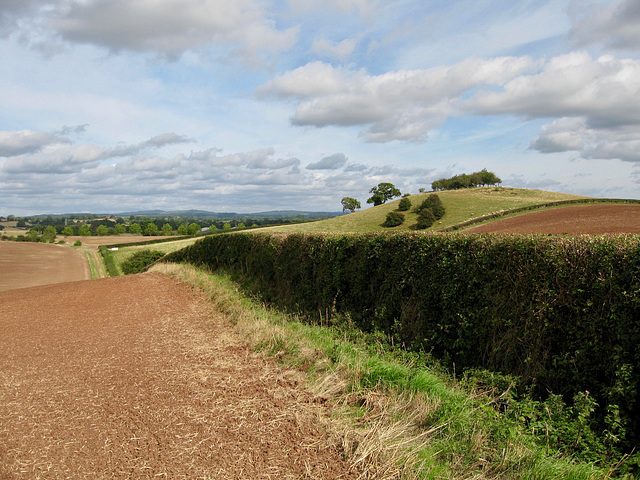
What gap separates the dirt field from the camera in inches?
1288

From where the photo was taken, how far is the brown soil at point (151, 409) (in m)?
2.99

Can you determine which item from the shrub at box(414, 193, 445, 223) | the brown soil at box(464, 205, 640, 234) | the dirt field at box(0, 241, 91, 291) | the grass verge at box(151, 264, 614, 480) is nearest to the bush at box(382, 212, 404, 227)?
the shrub at box(414, 193, 445, 223)

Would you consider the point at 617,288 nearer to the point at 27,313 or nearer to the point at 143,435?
the point at 143,435

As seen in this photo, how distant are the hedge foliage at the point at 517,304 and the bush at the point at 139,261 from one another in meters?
44.0

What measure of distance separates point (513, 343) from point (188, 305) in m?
7.43

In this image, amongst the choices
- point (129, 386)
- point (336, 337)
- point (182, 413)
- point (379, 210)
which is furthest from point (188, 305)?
point (379, 210)

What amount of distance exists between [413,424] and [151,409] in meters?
2.68

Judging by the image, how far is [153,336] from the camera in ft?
21.4

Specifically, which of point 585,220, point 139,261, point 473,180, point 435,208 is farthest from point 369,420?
point 473,180

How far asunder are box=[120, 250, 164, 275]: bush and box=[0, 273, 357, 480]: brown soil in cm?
→ 4257

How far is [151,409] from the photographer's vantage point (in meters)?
3.83

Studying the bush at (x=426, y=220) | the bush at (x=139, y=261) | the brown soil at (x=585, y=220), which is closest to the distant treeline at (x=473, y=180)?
the bush at (x=426, y=220)

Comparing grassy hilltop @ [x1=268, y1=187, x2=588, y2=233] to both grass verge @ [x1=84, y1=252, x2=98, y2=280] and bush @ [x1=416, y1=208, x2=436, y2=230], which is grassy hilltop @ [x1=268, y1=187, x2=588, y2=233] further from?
grass verge @ [x1=84, y1=252, x2=98, y2=280]

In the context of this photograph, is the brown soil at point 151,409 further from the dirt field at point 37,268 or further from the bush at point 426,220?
the bush at point 426,220
